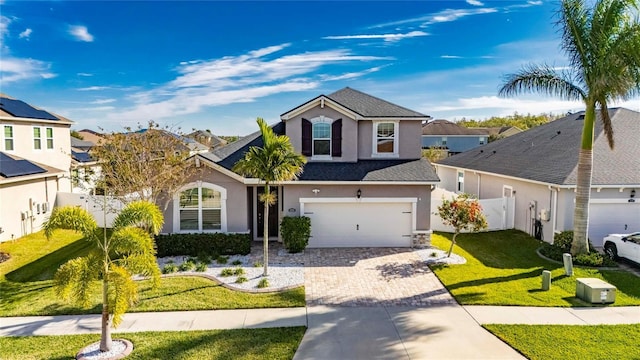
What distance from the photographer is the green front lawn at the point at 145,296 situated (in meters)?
10.6

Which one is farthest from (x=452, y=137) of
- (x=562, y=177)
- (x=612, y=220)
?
(x=562, y=177)

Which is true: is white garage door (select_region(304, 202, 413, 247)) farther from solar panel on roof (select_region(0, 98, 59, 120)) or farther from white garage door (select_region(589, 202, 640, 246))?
solar panel on roof (select_region(0, 98, 59, 120))

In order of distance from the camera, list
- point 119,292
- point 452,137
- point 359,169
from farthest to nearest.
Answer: point 452,137 → point 359,169 → point 119,292

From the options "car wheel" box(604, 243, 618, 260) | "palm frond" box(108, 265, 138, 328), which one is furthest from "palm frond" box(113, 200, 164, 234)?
"car wheel" box(604, 243, 618, 260)

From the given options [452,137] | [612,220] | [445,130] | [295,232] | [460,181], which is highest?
[445,130]

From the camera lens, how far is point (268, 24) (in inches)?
672

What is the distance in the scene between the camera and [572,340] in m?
8.88

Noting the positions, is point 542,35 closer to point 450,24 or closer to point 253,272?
point 450,24

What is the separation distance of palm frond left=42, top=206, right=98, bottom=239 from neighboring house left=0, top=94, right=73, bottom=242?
11994mm

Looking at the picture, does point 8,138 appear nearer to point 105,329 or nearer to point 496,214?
point 105,329

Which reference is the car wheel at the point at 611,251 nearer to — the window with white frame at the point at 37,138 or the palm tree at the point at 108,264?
the palm tree at the point at 108,264

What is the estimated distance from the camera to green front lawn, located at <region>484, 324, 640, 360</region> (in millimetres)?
8250

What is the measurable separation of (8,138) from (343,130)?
17.4 metres

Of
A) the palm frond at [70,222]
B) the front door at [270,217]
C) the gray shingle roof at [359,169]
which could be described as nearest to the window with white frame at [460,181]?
the gray shingle roof at [359,169]
